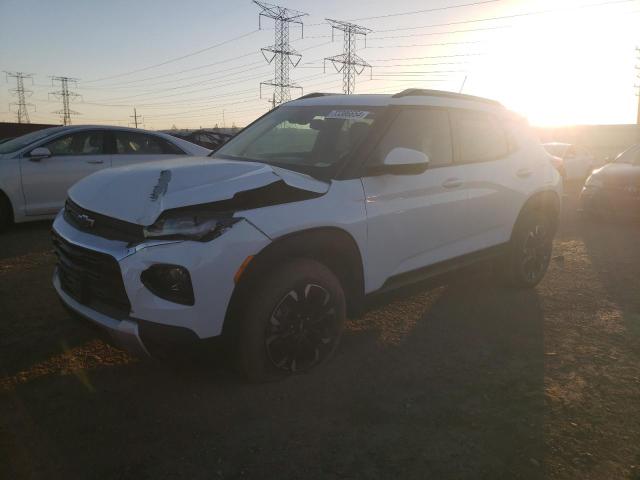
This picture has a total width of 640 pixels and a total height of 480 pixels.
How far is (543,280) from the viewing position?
213 inches

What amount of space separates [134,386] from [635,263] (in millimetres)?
5832

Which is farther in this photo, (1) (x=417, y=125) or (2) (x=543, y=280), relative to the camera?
(2) (x=543, y=280)

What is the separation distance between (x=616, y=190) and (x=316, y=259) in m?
7.59

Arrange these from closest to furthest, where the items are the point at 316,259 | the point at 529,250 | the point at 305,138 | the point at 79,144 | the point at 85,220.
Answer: the point at 85,220 < the point at 316,259 < the point at 305,138 < the point at 529,250 < the point at 79,144

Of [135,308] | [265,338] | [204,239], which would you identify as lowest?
[265,338]

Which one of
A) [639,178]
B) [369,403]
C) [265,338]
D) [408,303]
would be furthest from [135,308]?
[639,178]

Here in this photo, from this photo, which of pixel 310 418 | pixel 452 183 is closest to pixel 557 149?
pixel 452 183

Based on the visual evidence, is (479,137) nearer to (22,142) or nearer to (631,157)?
(22,142)

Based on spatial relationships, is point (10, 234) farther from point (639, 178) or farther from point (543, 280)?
point (639, 178)

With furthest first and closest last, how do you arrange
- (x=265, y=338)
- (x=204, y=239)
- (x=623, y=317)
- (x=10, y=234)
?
1. (x=10, y=234)
2. (x=623, y=317)
3. (x=265, y=338)
4. (x=204, y=239)

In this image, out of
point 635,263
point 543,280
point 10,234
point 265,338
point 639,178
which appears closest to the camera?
point 265,338

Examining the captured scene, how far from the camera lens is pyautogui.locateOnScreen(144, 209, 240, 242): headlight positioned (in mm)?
2543

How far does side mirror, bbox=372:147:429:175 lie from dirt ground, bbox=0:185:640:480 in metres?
1.27

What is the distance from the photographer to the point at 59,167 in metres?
7.09
